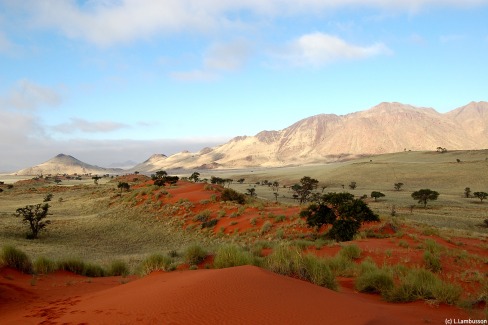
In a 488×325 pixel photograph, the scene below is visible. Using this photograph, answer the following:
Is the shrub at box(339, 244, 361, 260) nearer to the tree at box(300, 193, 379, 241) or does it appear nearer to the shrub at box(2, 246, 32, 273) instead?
the tree at box(300, 193, 379, 241)

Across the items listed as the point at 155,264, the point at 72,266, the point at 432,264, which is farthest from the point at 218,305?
the point at 432,264

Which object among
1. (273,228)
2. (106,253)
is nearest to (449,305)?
(273,228)

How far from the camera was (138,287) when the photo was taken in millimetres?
8484

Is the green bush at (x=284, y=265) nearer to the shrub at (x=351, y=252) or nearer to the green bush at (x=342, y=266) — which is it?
the green bush at (x=342, y=266)

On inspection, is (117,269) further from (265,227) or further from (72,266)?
(265,227)

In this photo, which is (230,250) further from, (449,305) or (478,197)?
(478,197)

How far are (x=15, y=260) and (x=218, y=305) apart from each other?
29.7ft

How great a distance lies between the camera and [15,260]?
11641 mm

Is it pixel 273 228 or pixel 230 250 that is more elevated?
pixel 230 250

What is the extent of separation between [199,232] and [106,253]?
7822 mm

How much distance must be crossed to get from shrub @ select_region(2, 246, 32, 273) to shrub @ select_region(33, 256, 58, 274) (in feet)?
0.82

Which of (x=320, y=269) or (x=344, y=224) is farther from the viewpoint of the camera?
(x=344, y=224)

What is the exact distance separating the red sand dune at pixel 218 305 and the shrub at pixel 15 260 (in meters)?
2.94

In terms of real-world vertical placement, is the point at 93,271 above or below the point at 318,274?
below
